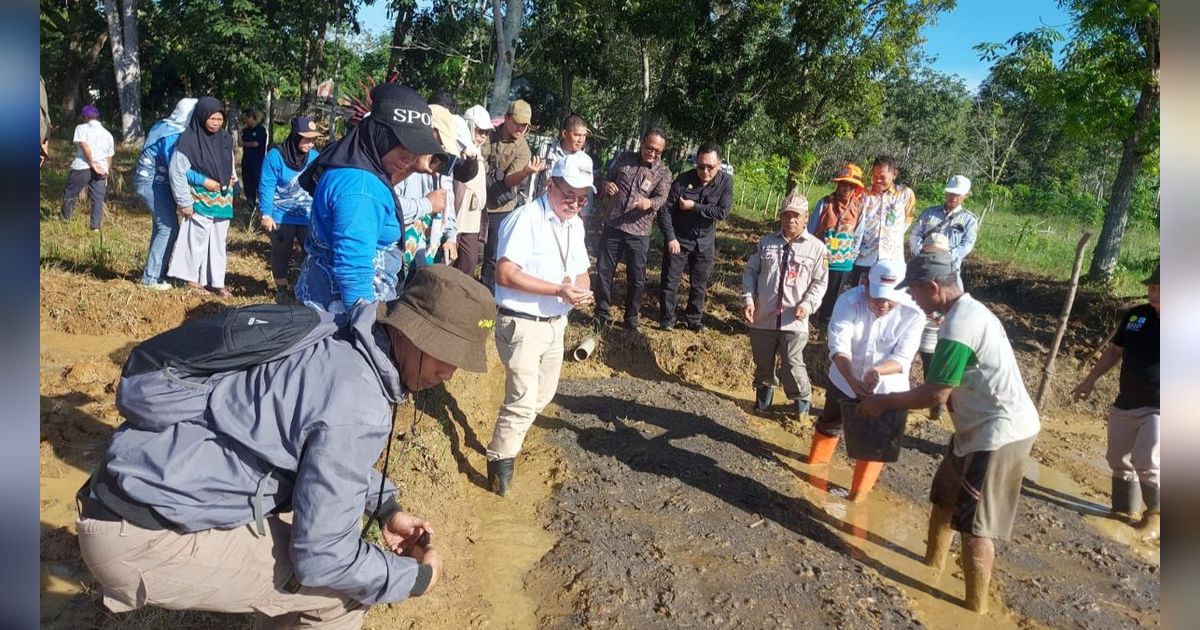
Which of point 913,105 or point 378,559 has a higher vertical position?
point 913,105

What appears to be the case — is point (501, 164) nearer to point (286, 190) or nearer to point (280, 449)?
point (286, 190)

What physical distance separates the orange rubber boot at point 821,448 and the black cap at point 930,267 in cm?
195

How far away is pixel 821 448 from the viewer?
5.51 meters

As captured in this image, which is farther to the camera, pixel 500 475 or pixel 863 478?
pixel 863 478

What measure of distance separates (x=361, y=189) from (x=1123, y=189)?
374 inches

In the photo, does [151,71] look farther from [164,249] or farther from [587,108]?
[164,249]

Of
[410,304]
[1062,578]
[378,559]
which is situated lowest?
[1062,578]

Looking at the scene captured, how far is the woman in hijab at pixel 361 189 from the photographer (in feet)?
10.9

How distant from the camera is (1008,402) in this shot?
12.0 feet

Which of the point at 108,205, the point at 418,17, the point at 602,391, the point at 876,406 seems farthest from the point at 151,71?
the point at 876,406

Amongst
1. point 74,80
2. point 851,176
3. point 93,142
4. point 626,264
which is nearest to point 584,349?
point 626,264

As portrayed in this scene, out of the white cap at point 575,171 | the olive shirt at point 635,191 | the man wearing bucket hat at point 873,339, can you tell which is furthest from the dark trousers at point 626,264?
the white cap at point 575,171

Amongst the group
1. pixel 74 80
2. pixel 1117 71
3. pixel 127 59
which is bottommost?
pixel 74 80
